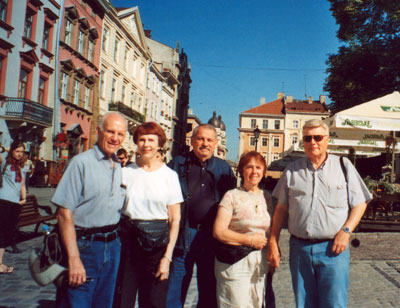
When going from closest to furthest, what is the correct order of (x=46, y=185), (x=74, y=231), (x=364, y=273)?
1. (x=74, y=231)
2. (x=364, y=273)
3. (x=46, y=185)

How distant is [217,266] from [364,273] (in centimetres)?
352

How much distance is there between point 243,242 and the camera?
3018mm

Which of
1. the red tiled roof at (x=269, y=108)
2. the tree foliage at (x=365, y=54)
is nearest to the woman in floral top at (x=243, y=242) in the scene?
the tree foliage at (x=365, y=54)

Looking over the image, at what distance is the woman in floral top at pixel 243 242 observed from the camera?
3023 millimetres

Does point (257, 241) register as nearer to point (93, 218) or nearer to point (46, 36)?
point (93, 218)

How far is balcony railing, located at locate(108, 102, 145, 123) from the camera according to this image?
30156 mm

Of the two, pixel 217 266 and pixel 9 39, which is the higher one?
pixel 9 39

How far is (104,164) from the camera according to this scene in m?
2.65

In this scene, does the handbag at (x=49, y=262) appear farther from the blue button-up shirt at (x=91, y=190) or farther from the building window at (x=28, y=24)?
the building window at (x=28, y=24)

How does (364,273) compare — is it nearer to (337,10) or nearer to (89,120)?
(337,10)

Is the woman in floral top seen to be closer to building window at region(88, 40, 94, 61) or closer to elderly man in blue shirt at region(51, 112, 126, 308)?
elderly man in blue shirt at region(51, 112, 126, 308)

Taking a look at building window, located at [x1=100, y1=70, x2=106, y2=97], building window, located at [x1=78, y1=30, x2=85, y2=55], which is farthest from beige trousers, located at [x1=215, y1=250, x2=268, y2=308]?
building window, located at [x1=100, y1=70, x2=106, y2=97]

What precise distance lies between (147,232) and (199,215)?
60 centimetres

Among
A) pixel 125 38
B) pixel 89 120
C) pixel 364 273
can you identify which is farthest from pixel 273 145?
pixel 364 273
